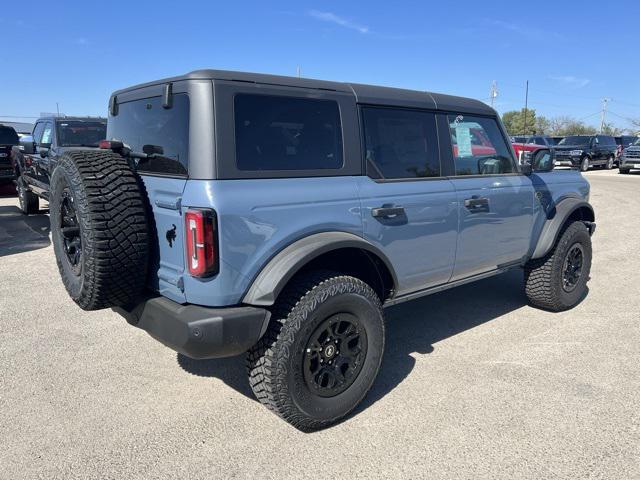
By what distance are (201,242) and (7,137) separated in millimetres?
12106

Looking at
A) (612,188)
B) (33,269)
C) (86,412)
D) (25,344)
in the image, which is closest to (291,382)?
(86,412)

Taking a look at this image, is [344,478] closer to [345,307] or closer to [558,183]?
[345,307]

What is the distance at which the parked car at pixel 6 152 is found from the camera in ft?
38.4

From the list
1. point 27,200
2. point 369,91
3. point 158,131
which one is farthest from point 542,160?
point 27,200

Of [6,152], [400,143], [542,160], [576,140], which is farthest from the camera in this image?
[576,140]

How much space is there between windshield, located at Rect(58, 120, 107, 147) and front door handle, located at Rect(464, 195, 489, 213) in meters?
A: 6.88

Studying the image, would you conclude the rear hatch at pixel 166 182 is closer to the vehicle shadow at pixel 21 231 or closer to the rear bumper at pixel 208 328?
the rear bumper at pixel 208 328

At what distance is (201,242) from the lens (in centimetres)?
243

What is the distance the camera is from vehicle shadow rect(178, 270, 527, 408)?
350 centimetres

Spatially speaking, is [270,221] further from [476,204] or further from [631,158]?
[631,158]

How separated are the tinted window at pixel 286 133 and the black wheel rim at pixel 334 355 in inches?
36.7

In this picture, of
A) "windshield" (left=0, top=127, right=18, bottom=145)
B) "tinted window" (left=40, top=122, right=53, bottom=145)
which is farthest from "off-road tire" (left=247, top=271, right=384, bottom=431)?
"windshield" (left=0, top=127, right=18, bottom=145)

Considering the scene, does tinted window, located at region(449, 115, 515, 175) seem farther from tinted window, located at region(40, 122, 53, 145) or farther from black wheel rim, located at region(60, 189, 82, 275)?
tinted window, located at region(40, 122, 53, 145)

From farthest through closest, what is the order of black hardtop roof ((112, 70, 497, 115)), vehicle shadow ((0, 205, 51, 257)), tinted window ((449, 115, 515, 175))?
vehicle shadow ((0, 205, 51, 257)) → tinted window ((449, 115, 515, 175)) → black hardtop roof ((112, 70, 497, 115))
